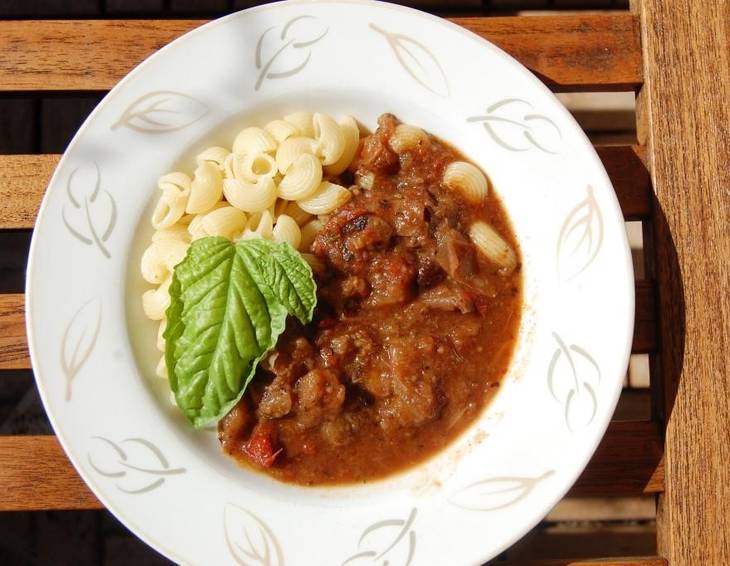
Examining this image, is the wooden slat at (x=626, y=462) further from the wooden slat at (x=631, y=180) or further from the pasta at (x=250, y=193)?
the pasta at (x=250, y=193)

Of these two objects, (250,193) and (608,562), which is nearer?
(250,193)

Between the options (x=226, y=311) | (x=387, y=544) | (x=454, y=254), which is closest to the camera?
(x=226, y=311)

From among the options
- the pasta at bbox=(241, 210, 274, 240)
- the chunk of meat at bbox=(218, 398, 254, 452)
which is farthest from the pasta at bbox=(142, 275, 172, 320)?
the chunk of meat at bbox=(218, 398, 254, 452)

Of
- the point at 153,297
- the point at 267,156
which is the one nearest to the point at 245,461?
the point at 153,297

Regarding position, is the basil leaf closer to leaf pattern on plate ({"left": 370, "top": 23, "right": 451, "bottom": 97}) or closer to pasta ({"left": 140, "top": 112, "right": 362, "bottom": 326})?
pasta ({"left": 140, "top": 112, "right": 362, "bottom": 326})

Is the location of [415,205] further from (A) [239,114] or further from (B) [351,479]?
(B) [351,479]

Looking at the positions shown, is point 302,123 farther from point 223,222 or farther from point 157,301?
point 157,301

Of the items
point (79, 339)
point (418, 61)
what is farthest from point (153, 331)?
point (418, 61)
